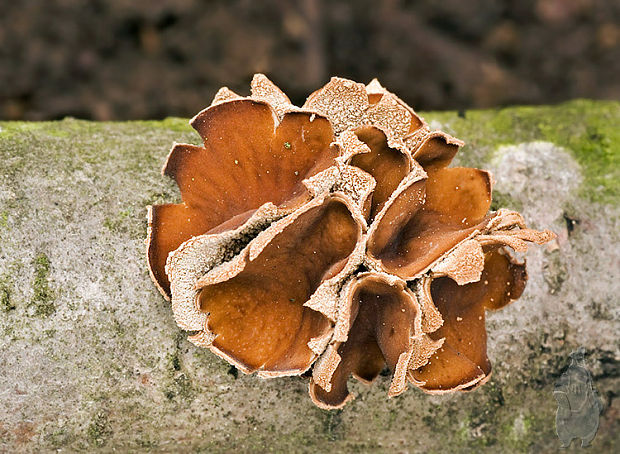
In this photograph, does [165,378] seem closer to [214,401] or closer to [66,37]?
[214,401]

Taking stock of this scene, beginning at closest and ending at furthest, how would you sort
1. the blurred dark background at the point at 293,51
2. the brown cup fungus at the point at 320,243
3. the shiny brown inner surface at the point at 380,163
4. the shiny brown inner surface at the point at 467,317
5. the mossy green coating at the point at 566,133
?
the brown cup fungus at the point at 320,243, the shiny brown inner surface at the point at 380,163, the shiny brown inner surface at the point at 467,317, the mossy green coating at the point at 566,133, the blurred dark background at the point at 293,51

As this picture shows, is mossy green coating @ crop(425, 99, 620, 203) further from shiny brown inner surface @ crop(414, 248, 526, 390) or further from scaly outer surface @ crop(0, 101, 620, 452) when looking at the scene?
shiny brown inner surface @ crop(414, 248, 526, 390)

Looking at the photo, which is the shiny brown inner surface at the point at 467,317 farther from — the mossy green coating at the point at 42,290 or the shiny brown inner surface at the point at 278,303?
the mossy green coating at the point at 42,290

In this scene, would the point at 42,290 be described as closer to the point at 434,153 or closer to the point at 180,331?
the point at 180,331

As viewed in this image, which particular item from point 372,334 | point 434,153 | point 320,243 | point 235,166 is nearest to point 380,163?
point 434,153

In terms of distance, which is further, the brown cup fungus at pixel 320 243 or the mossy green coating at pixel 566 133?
the mossy green coating at pixel 566 133

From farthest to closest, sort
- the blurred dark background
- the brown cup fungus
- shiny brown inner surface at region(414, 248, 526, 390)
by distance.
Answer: the blurred dark background, shiny brown inner surface at region(414, 248, 526, 390), the brown cup fungus

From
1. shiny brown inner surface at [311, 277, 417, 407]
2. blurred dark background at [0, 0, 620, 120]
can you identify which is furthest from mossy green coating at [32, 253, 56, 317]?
blurred dark background at [0, 0, 620, 120]

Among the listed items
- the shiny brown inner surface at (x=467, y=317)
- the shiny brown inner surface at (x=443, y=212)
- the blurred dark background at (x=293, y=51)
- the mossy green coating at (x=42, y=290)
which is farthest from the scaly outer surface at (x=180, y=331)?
the blurred dark background at (x=293, y=51)

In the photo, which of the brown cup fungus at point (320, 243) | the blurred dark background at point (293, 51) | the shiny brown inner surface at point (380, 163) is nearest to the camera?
the brown cup fungus at point (320, 243)
